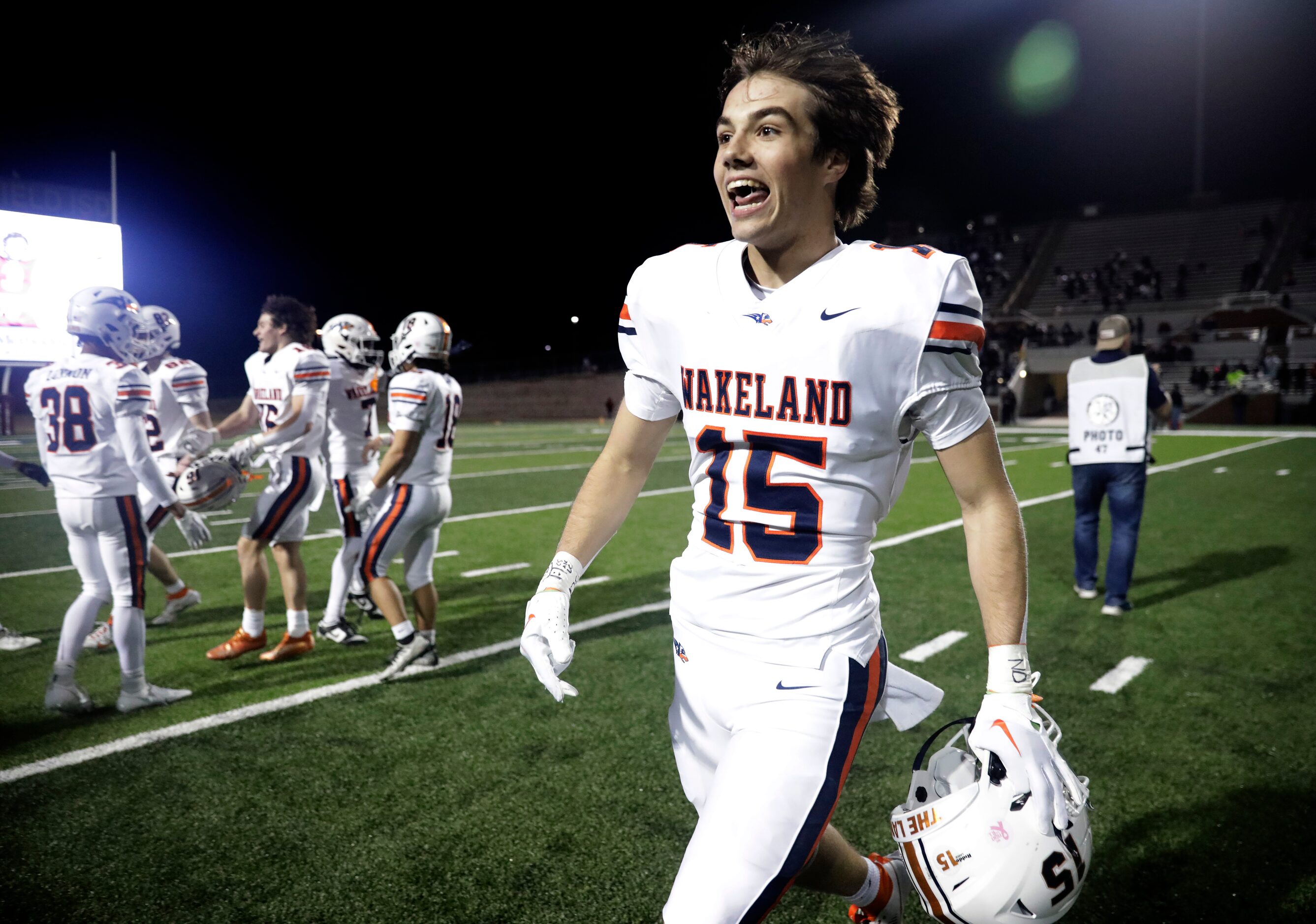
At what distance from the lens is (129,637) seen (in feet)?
13.7

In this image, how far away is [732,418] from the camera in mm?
1814

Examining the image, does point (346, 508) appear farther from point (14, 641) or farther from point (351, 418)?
point (14, 641)

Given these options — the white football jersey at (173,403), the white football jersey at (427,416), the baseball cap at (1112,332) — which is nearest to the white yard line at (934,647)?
the baseball cap at (1112,332)

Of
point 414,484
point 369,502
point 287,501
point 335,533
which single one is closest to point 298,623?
point 287,501

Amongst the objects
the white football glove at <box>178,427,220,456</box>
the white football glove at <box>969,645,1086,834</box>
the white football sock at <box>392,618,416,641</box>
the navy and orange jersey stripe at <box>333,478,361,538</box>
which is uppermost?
the white football glove at <box>178,427,220,456</box>

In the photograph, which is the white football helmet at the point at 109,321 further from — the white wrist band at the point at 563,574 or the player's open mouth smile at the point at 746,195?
the player's open mouth smile at the point at 746,195

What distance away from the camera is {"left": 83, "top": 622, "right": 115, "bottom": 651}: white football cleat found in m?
5.30

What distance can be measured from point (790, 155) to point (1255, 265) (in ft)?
150

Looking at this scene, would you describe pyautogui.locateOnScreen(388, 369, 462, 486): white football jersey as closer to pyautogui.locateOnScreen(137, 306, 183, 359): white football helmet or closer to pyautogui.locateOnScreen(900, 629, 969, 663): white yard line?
pyautogui.locateOnScreen(137, 306, 183, 359): white football helmet

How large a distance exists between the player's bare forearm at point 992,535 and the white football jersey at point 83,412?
4.04 m

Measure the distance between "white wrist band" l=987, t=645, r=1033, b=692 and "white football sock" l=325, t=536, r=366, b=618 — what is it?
4.52 m

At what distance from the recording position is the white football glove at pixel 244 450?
502 centimetres

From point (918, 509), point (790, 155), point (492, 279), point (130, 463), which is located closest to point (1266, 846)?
point (790, 155)

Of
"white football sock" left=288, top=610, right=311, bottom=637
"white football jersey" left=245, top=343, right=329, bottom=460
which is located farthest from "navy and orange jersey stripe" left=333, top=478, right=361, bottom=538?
"white football sock" left=288, top=610, right=311, bottom=637
